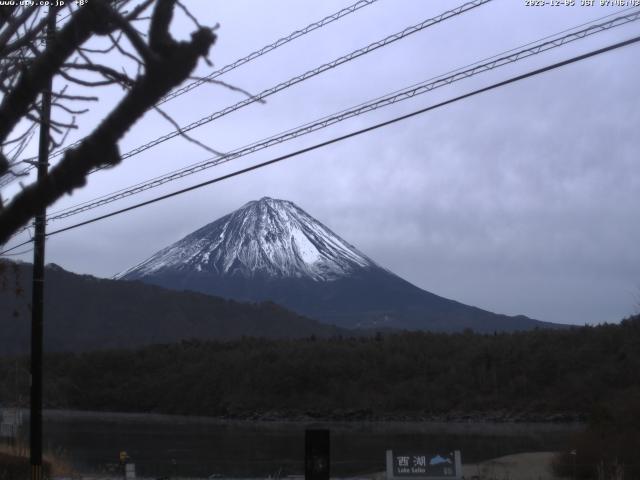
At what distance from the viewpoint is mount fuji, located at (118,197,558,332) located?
7185 inches

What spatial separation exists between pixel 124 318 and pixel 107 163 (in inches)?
4325

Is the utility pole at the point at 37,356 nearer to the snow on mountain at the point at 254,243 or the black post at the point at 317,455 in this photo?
the black post at the point at 317,455

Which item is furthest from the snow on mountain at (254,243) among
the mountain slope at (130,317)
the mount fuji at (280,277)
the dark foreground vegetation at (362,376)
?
the dark foreground vegetation at (362,376)

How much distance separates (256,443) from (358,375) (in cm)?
3039

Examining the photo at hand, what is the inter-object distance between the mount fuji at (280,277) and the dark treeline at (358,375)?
98460 mm

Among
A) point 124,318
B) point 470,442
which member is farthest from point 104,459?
point 124,318

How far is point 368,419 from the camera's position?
6222 cm

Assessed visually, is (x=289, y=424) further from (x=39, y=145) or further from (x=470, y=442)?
(x=39, y=145)

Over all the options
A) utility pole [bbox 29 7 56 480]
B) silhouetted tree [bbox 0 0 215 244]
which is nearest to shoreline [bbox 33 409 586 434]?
utility pole [bbox 29 7 56 480]

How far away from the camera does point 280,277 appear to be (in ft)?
642

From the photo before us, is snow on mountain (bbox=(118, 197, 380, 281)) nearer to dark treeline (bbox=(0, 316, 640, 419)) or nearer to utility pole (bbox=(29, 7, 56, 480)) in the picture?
dark treeline (bbox=(0, 316, 640, 419))

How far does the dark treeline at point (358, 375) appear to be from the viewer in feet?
198

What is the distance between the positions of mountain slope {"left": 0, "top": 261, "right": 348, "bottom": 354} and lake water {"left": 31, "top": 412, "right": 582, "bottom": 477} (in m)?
46.2

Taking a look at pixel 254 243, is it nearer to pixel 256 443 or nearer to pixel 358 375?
pixel 358 375
